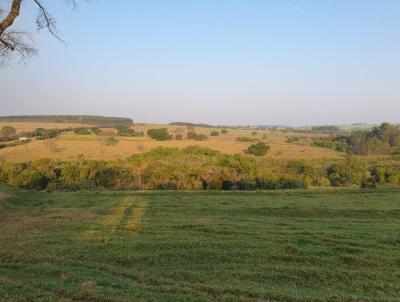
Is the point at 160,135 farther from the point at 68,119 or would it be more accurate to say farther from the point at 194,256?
the point at 194,256

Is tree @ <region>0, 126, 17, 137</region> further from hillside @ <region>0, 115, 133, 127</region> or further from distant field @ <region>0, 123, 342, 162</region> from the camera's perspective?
hillside @ <region>0, 115, 133, 127</region>

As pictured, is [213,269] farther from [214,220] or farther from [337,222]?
[337,222]

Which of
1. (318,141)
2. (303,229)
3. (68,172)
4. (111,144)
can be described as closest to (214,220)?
(303,229)

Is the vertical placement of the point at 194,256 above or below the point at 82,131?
below

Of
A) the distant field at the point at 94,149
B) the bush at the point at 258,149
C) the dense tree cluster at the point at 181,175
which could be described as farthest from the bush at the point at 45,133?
the bush at the point at 258,149

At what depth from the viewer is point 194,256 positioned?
10461mm

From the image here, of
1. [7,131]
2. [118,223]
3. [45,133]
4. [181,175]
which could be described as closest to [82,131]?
[45,133]

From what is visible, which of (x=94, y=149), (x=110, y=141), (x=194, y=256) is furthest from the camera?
(x=110, y=141)

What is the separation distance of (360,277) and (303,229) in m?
5.06

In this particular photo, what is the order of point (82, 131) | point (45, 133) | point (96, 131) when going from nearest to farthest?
1. point (45, 133)
2. point (82, 131)
3. point (96, 131)

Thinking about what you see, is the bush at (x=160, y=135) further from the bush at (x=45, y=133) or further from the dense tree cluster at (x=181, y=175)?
the dense tree cluster at (x=181, y=175)

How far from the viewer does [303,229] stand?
14.2m

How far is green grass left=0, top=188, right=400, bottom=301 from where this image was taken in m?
7.78

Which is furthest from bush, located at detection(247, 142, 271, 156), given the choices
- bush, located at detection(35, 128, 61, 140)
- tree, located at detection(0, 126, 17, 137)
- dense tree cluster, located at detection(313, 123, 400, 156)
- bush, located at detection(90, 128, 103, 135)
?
tree, located at detection(0, 126, 17, 137)
